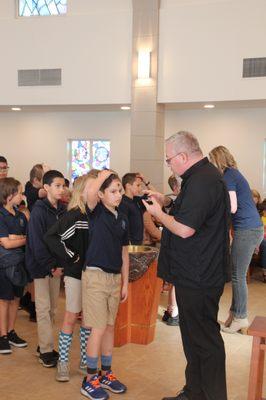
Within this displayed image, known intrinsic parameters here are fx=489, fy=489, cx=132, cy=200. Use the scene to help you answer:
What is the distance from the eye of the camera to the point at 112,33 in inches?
351

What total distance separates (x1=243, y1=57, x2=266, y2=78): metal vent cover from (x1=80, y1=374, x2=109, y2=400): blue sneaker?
630cm

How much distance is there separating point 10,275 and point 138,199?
1.60 metres

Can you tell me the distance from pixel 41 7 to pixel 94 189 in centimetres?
750

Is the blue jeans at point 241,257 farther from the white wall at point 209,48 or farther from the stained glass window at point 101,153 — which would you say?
the stained glass window at point 101,153

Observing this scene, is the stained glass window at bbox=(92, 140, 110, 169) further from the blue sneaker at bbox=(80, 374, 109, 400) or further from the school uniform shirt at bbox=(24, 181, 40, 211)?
the blue sneaker at bbox=(80, 374, 109, 400)

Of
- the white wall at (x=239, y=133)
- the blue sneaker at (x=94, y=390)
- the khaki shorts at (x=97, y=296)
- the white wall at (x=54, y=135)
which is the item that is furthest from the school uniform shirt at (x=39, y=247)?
the white wall at (x=54, y=135)

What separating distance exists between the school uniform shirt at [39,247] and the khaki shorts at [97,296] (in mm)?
554

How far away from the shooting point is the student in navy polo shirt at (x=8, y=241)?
4012 millimetres

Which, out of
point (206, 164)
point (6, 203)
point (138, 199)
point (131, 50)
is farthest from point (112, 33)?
point (206, 164)

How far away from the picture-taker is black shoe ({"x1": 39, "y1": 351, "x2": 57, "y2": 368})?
3855 millimetres

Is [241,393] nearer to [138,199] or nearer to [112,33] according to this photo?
[138,199]

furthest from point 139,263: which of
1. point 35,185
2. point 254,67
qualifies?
point 254,67

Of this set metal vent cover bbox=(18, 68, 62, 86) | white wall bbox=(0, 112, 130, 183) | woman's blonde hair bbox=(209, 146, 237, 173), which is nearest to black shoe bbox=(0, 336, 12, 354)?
woman's blonde hair bbox=(209, 146, 237, 173)

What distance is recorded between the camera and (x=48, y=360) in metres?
3.87
